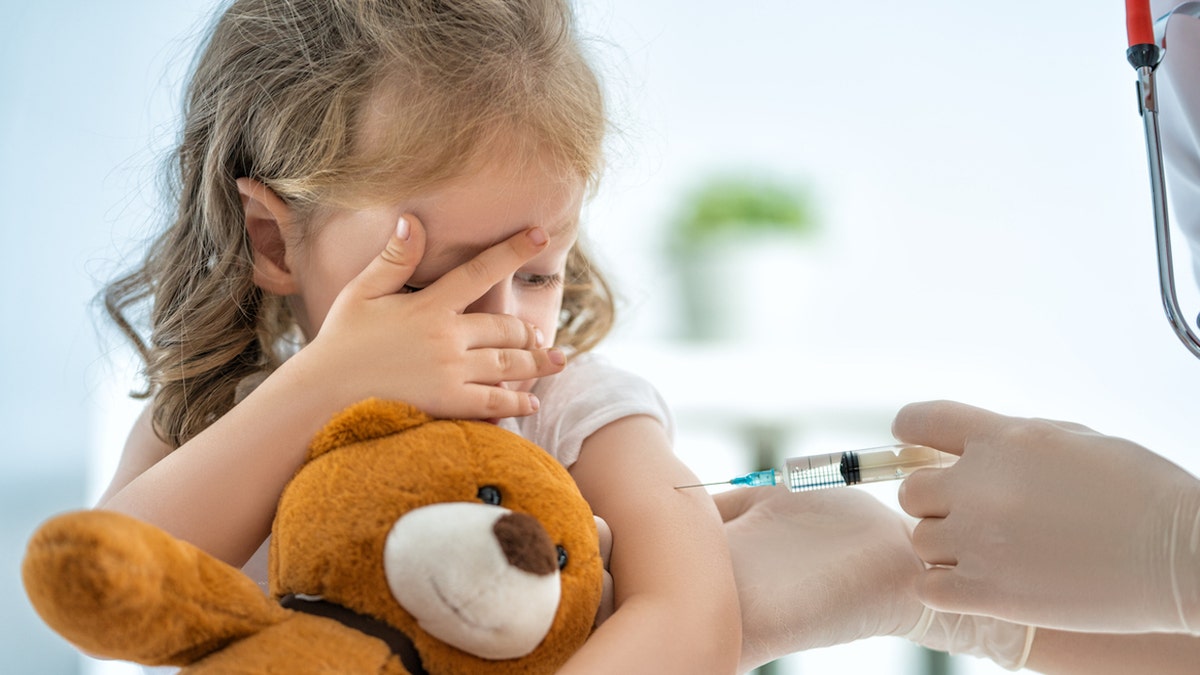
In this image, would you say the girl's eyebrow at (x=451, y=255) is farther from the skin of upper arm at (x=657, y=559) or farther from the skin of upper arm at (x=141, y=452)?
the skin of upper arm at (x=141, y=452)

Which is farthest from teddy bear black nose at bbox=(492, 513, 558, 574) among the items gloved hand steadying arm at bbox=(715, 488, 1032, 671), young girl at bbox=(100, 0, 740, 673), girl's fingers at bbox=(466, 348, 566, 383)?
gloved hand steadying arm at bbox=(715, 488, 1032, 671)

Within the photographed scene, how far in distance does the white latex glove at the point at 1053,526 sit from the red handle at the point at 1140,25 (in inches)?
17.6

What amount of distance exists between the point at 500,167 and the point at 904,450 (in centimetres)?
47

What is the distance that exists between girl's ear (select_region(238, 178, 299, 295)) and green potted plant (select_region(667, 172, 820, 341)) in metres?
1.44

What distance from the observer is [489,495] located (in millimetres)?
696

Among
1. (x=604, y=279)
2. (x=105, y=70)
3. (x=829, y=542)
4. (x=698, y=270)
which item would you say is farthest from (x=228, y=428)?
(x=698, y=270)

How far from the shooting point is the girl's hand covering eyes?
0.85 meters

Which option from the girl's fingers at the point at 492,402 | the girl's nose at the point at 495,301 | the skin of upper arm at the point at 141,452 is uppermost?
the girl's nose at the point at 495,301

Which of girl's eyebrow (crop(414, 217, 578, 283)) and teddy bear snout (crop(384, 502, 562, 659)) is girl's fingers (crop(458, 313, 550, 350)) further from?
teddy bear snout (crop(384, 502, 562, 659))

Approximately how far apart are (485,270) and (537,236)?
6 centimetres

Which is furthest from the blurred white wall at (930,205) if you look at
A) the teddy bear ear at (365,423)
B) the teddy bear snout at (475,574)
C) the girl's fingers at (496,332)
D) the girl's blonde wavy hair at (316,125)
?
the teddy bear snout at (475,574)

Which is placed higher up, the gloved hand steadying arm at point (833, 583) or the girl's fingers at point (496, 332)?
the girl's fingers at point (496, 332)

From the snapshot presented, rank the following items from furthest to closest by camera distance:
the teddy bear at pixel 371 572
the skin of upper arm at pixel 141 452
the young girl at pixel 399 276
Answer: the skin of upper arm at pixel 141 452 → the young girl at pixel 399 276 → the teddy bear at pixel 371 572

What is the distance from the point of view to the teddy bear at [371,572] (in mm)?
542
